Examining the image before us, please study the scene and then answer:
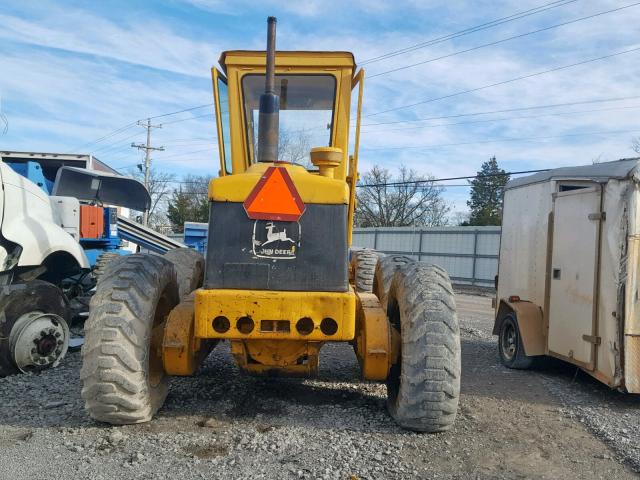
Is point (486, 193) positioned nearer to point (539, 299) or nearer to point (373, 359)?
point (539, 299)

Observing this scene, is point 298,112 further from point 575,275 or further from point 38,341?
point 38,341

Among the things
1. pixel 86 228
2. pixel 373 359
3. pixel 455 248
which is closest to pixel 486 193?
pixel 455 248

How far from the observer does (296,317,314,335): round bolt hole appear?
3864 mm

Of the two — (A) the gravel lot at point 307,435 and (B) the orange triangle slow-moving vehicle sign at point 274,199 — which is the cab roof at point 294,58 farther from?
(A) the gravel lot at point 307,435

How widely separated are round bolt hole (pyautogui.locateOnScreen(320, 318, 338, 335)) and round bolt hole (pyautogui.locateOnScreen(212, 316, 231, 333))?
617mm

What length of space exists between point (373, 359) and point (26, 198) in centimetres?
468

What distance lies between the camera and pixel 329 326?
3902mm

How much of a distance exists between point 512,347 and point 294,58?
4.36 meters

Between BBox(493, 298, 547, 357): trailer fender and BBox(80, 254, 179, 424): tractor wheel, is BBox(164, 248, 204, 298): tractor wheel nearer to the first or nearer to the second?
BBox(80, 254, 179, 424): tractor wheel

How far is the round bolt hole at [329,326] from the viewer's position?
3879 mm

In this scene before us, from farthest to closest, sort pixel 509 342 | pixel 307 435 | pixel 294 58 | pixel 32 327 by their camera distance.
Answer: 1. pixel 509 342
2. pixel 32 327
3. pixel 294 58
4. pixel 307 435

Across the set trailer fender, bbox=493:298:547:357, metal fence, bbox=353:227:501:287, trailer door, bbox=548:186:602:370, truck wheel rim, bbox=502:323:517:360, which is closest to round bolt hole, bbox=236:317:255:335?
trailer door, bbox=548:186:602:370

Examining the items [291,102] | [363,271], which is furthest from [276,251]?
[363,271]

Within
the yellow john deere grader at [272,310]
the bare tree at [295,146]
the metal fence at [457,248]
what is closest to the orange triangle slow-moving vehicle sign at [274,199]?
the yellow john deere grader at [272,310]
